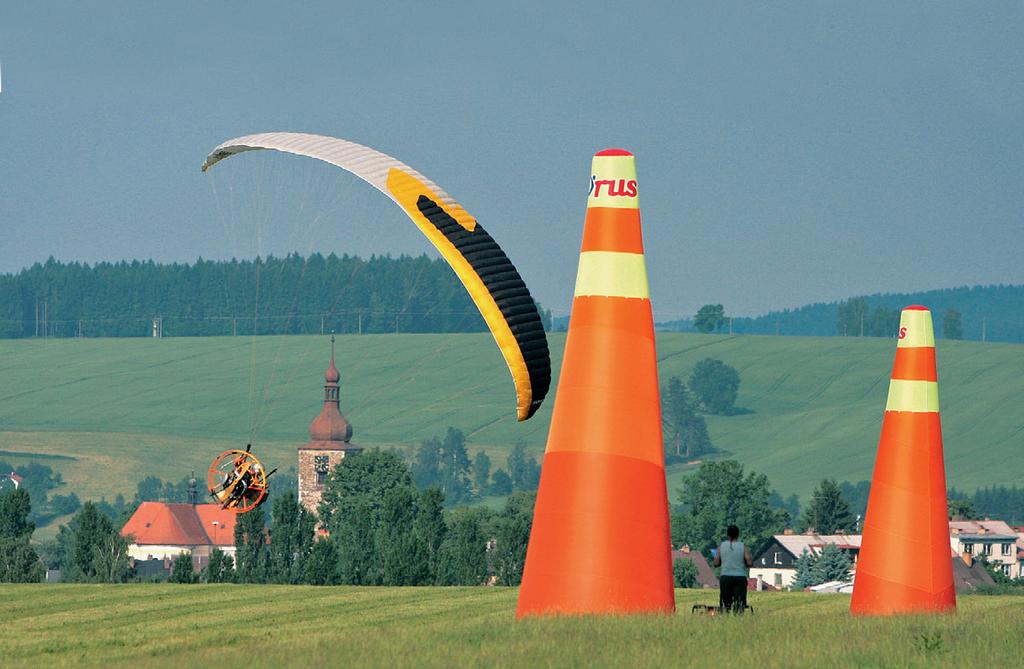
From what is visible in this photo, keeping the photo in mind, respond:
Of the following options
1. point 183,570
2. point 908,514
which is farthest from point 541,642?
point 183,570

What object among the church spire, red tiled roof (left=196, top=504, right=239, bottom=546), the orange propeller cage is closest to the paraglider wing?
the orange propeller cage

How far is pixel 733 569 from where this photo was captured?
19.5 m

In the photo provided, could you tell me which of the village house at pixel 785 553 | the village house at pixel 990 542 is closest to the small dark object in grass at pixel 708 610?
the village house at pixel 785 553

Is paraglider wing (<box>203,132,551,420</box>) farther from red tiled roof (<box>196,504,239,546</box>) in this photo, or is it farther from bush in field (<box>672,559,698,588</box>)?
red tiled roof (<box>196,504,239,546</box>)

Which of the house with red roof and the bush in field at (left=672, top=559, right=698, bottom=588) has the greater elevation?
the house with red roof

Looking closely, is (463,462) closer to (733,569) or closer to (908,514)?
(908,514)

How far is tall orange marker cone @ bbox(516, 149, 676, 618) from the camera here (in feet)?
59.9

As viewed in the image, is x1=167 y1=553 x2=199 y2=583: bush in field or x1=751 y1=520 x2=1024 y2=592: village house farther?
x1=751 y1=520 x2=1024 y2=592: village house

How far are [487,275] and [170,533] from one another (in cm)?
15749

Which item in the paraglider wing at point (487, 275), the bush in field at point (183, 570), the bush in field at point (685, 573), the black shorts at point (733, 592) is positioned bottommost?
the bush in field at point (685, 573)

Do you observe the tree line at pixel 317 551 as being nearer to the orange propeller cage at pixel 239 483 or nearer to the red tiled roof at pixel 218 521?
the orange propeller cage at pixel 239 483

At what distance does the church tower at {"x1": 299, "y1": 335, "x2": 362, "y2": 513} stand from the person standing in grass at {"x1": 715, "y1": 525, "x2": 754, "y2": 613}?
156655mm

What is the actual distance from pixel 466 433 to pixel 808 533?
6292 cm

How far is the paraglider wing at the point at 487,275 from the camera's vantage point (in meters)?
20.3
